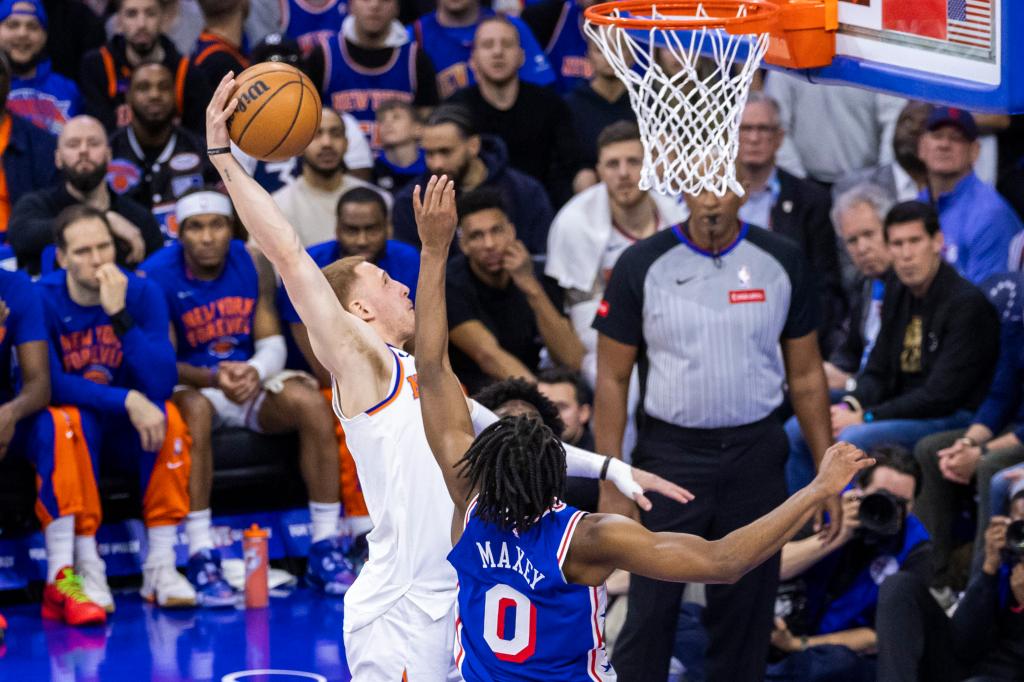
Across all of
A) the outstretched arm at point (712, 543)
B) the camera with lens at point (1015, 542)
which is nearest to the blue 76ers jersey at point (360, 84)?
the camera with lens at point (1015, 542)

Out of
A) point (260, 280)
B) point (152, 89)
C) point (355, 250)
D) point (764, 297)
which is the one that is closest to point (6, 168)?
point (152, 89)

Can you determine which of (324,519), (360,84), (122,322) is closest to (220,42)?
(360,84)

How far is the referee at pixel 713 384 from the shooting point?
5871 millimetres

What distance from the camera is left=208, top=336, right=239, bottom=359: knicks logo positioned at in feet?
27.4

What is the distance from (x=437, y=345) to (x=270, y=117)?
986 mm

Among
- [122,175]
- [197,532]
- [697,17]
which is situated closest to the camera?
[697,17]

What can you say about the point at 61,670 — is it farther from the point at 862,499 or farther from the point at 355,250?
the point at 862,499

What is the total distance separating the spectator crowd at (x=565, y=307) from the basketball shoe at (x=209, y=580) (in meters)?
0.02

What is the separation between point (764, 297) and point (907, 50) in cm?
117

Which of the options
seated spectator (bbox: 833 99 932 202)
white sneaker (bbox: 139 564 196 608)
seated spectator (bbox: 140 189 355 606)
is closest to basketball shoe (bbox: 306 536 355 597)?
seated spectator (bbox: 140 189 355 606)

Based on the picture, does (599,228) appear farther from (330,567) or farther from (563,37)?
(563,37)

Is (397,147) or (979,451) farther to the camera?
(397,147)

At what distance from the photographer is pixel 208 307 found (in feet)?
27.2

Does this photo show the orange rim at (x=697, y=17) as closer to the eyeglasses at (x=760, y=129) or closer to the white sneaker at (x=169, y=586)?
the eyeglasses at (x=760, y=129)
